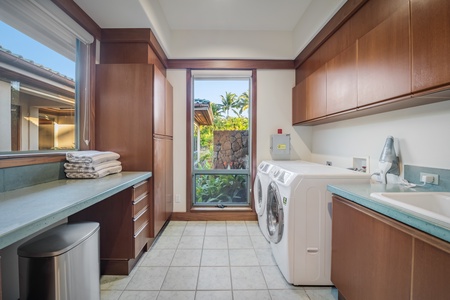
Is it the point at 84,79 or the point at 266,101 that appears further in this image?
the point at 266,101

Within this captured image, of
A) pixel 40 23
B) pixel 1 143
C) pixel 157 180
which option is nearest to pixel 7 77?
pixel 1 143

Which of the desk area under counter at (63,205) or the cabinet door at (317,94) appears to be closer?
the desk area under counter at (63,205)

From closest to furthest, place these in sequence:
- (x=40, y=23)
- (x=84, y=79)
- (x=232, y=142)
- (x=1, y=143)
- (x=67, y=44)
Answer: (x=1, y=143) < (x=40, y=23) < (x=67, y=44) < (x=84, y=79) < (x=232, y=142)

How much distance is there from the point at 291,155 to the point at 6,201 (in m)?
2.98

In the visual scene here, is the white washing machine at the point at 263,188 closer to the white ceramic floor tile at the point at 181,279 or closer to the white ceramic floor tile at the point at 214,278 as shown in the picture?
the white ceramic floor tile at the point at 214,278

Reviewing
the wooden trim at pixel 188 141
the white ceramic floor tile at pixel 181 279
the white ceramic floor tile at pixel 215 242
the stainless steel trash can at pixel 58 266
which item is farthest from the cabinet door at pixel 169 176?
the stainless steel trash can at pixel 58 266

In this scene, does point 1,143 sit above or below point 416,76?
below

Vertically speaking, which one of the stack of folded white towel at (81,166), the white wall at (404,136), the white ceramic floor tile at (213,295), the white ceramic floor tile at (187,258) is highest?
the white wall at (404,136)

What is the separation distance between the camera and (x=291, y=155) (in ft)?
10.3

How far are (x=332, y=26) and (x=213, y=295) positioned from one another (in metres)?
2.68

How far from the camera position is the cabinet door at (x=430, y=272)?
76 cm

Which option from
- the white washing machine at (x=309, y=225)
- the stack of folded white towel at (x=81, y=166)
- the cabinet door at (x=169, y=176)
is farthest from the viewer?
the cabinet door at (x=169, y=176)

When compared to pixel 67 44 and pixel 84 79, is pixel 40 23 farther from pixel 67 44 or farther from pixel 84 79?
pixel 84 79

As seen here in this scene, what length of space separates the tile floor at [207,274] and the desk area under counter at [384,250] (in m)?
0.51
